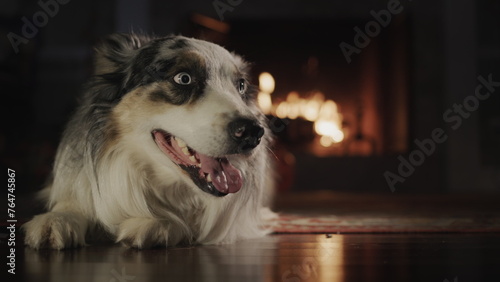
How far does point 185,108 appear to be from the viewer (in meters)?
1.80

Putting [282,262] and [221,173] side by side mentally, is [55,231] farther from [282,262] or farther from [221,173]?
[282,262]

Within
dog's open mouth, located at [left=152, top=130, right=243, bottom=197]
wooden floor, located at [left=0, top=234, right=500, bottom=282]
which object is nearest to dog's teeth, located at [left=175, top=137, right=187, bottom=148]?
dog's open mouth, located at [left=152, top=130, right=243, bottom=197]

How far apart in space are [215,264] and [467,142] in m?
5.12

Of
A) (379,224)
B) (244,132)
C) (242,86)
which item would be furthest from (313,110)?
(244,132)

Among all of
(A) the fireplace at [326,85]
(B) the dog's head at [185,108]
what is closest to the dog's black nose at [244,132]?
(B) the dog's head at [185,108]

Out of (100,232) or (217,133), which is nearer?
(217,133)

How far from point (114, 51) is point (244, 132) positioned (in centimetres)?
64

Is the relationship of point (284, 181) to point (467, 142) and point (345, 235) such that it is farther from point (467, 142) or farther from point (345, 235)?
point (345, 235)

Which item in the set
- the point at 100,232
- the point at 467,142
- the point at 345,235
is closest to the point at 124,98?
the point at 100,232

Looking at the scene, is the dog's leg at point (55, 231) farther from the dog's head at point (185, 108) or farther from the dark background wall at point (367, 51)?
the dark background wall at point (367, 51)

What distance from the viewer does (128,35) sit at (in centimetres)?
209

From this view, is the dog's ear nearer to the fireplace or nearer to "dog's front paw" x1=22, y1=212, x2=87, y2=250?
"dog's front paw" x1=22, y1=212, x2=87, y2=250

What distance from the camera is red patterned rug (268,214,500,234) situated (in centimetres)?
230

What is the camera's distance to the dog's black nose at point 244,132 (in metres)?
1.69
